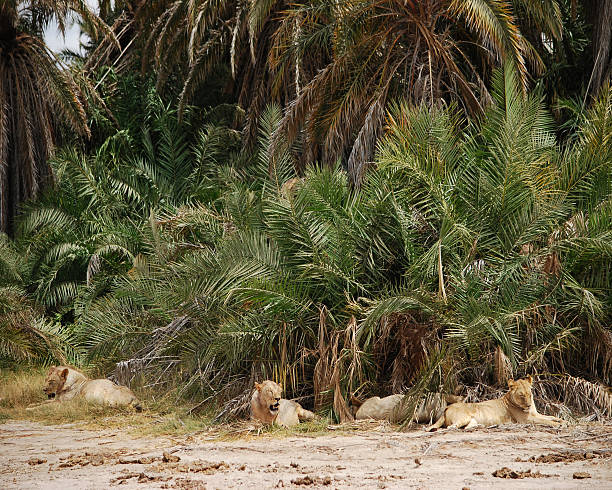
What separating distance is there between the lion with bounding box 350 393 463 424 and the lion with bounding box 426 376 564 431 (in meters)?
0.21

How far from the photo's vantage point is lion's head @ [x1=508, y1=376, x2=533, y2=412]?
23.0 feet

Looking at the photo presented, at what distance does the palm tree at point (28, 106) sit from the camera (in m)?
16.3

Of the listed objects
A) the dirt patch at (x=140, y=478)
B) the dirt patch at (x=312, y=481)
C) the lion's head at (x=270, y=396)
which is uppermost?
the lion's head at (x=270, y=396)

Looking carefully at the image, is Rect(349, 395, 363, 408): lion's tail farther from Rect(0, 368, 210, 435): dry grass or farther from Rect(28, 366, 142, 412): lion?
Rect(28, 366, 142, 412): lion

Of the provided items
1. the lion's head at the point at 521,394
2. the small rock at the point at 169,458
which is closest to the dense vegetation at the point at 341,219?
A: the lion's head at the point at 521,394

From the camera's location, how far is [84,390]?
9.16m

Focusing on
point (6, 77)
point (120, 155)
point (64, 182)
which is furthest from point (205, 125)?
point (6, 77)

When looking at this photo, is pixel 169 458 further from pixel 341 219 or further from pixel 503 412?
pixel 341 219

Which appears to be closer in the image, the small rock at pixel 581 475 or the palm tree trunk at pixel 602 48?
the small rock at pixel 581 475

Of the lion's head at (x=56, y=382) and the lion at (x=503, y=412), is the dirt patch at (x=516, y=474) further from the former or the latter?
the lion's head at (x=56, y=382)

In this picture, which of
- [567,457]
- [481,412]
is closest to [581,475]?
[567,457]

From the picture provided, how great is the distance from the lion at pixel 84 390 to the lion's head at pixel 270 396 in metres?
2.12

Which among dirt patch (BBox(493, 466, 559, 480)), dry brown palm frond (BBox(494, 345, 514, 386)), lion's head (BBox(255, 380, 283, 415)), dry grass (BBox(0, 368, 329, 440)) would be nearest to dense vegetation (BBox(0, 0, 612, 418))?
dry brown palm frond (BBox(494, 345, 514, 386))

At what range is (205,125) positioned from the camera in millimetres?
17359
